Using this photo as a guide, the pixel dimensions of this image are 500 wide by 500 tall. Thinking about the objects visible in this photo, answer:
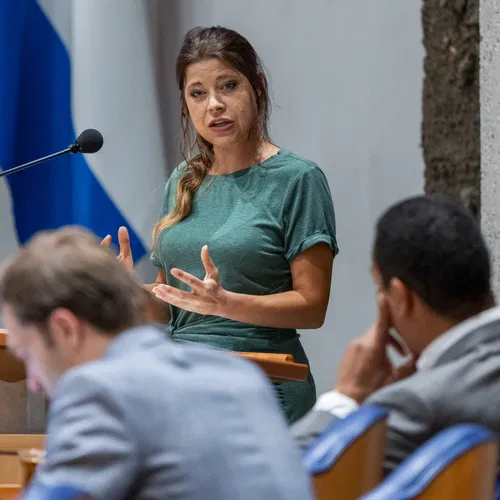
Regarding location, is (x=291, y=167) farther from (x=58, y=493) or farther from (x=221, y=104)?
(x=58, y=493)

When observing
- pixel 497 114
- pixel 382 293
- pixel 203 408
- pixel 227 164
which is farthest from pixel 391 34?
pixel 203 408

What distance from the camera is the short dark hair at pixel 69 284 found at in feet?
4.91

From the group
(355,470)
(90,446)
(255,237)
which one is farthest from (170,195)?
(90,446)

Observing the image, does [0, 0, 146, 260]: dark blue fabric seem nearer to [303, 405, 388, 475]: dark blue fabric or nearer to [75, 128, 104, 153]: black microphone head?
[75, 128, 104, 153]: black microphone head

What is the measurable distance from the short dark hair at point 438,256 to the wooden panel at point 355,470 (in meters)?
0.28

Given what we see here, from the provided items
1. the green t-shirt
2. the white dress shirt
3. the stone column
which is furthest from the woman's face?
the white dress shirt

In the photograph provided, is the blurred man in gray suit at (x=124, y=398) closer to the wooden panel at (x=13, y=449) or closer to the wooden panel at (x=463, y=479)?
the wooden panel at (x=463, y=479)

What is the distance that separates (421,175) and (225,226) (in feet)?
4.92

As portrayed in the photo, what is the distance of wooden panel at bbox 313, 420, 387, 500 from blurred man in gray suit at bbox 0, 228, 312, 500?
6.8 inches

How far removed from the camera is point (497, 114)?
11.8 ft

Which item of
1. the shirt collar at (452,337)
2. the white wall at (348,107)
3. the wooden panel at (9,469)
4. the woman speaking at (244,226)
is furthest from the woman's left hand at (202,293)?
the white wall at (348,107)

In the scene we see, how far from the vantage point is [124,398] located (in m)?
1.34

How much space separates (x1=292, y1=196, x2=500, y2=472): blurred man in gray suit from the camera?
166 cm

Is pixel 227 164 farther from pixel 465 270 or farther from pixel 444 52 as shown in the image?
pixel 465 270
